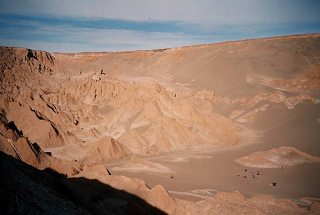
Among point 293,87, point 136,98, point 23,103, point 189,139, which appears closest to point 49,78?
point 23,103

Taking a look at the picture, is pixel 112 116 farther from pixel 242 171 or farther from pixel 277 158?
pixel 277 158

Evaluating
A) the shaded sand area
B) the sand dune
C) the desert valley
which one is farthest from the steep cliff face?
the sand dune

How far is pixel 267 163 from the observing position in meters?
31.1

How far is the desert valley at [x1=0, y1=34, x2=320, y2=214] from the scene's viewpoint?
18453 millimetres

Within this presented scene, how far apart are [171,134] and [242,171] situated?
1101 cm

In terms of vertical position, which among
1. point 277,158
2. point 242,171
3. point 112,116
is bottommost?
point 242,171

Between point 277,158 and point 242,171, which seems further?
point 277,158

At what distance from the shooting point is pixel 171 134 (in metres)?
38.6

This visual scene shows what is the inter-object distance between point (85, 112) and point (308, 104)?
2920 centimetres

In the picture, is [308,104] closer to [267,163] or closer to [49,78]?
[267,163]

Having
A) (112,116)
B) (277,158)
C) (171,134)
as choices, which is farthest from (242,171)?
(112,116)

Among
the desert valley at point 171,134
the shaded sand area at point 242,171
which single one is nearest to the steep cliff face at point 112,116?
the desert valley at point 171,134

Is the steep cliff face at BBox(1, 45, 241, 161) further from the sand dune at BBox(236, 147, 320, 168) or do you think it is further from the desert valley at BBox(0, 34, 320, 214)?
the sand dune at BBox(236, 147, 320, 168)

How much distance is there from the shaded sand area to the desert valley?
10 cm
